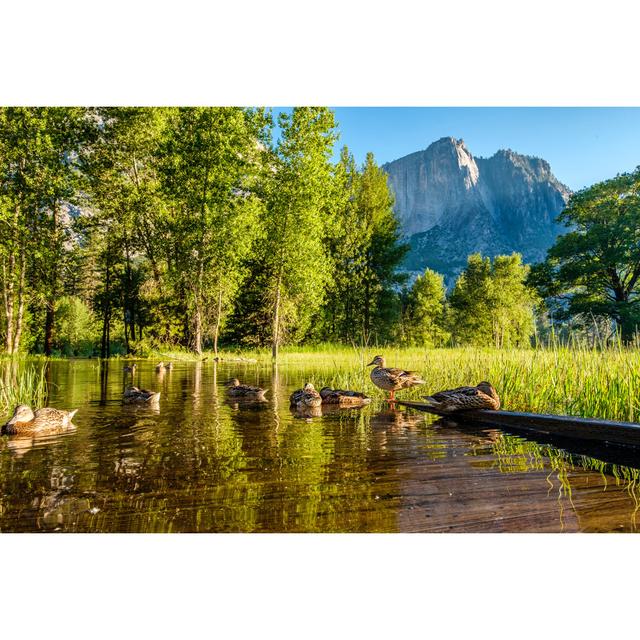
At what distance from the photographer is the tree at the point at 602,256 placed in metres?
16.2

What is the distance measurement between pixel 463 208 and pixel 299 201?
3886 cm

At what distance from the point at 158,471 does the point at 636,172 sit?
63.0ft

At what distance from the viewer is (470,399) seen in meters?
7.27

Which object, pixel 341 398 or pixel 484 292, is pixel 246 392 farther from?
pixel 484 292

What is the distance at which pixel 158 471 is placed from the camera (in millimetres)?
4398

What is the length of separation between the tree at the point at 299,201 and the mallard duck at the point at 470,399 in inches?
656

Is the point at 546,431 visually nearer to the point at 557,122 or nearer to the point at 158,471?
the point at 158,471

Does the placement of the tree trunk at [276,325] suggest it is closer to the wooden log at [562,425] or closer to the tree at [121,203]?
the tree at [121,203]

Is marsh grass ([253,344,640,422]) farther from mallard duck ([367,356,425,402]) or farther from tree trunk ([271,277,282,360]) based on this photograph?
tree trunk ([271,277,282,360])

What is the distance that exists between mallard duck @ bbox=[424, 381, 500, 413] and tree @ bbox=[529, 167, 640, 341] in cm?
883

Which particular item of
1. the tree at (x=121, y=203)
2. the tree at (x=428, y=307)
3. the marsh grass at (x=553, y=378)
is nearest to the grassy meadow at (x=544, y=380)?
the marsh grass at (x=553, y=378)

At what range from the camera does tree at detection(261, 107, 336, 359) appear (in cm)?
2512

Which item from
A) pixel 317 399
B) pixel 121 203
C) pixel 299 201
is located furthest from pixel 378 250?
pixel 317 399

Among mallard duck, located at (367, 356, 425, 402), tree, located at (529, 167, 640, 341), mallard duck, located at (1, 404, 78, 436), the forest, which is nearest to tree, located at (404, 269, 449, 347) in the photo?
the forest
